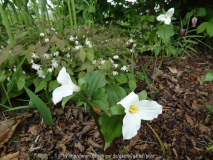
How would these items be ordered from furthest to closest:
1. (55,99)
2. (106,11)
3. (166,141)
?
(106,11) < (166,141) < (55,99)

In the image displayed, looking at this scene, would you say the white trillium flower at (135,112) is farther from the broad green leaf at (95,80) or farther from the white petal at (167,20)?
the white petal at (167,20)

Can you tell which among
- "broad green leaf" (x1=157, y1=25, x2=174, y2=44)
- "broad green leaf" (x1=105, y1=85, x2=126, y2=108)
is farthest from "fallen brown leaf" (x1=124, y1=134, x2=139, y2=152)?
"broad green leaf" (x1=157, y1=25, x2=174, y2=44)

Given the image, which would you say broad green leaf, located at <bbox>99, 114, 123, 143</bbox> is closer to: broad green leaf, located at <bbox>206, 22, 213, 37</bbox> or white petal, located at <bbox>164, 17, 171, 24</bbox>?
white petal, located at <bbox>164, 17, 171, 24</bbox>

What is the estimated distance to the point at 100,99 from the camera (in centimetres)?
61

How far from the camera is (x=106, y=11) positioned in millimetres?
2705

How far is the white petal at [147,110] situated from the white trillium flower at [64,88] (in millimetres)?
257

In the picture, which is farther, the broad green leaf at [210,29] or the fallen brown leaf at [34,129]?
the broad green leaf at [210,29]

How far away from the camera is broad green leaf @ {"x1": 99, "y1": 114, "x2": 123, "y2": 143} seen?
2.00 ft

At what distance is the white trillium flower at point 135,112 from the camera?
561 mm

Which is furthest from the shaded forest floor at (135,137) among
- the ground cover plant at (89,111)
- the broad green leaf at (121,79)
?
the broad green leaf at (121,79)

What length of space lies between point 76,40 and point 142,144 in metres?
1.07

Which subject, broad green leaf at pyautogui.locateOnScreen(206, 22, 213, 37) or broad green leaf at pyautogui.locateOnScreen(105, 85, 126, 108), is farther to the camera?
broad green leaf at pyautogui.locateOnScreen(206, 22, 213, 37)

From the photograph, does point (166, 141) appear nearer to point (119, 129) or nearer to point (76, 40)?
point (119, 129)

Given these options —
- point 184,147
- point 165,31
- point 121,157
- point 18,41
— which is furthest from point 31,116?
point 165,31
